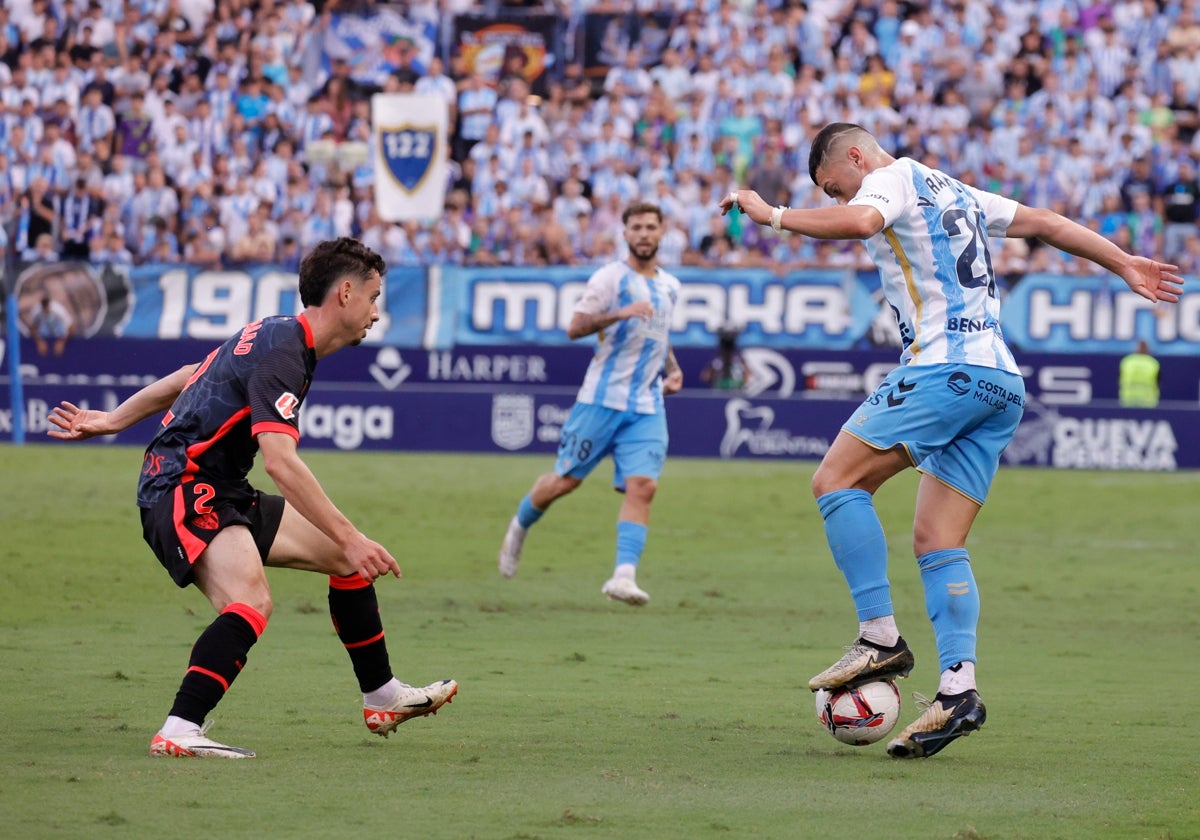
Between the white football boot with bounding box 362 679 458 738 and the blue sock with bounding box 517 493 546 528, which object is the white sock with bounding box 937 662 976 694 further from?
the blue sock with bounding box 517 493 546 528

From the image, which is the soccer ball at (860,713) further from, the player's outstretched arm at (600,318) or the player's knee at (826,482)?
the player's outstretched arm at (600,318)

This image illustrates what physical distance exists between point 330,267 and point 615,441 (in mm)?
5989

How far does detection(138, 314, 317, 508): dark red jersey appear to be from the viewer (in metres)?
6.14

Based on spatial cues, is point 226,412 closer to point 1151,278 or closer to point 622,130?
point 1151,278

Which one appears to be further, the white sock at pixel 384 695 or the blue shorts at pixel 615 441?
the blue shorts at pixel 615 441

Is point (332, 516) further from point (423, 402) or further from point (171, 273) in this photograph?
point (171, 273)

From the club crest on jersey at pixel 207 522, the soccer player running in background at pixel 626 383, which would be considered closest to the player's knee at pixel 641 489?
the soccer player running in background at pixel 626 383

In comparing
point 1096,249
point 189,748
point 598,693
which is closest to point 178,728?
point 189,748

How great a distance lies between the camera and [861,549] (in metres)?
6.60

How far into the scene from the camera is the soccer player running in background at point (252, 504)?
5949 mm

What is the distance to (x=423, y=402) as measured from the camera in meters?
23.6

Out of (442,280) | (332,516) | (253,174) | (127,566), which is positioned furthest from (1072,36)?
(332,516)

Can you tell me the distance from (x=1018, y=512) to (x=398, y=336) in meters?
10.3

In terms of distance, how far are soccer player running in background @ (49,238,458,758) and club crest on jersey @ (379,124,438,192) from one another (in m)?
18.4
